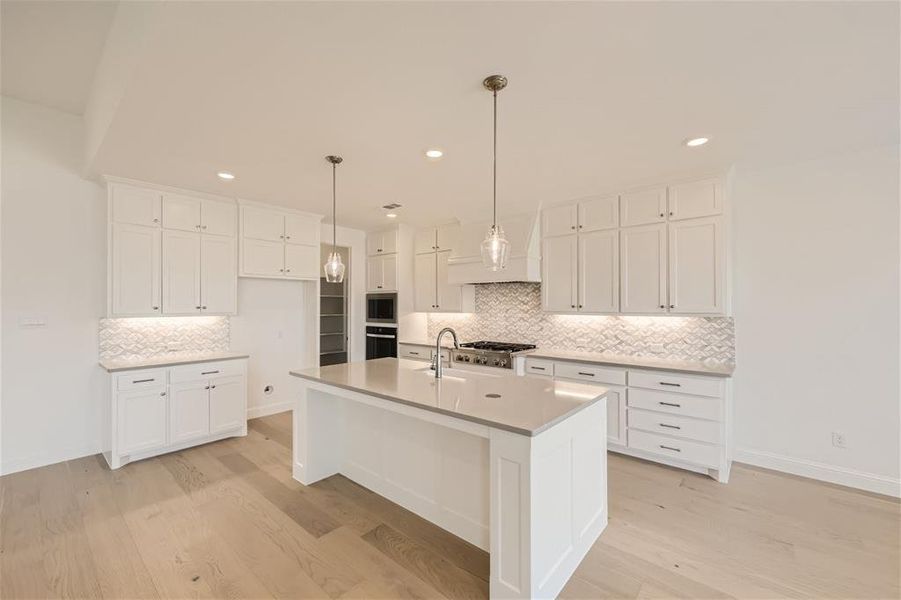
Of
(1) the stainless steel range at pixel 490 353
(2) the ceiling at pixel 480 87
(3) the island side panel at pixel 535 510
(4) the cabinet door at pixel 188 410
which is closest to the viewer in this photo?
(2) the ceiling at pixel 480 87

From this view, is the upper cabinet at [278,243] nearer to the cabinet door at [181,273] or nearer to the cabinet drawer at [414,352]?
the cabinet door at [181,273]

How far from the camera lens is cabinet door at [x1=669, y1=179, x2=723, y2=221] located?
129 inches

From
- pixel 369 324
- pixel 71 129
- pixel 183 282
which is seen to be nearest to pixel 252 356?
pixel 183 282

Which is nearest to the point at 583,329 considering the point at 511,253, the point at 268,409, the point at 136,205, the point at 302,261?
→ the point at 511,253

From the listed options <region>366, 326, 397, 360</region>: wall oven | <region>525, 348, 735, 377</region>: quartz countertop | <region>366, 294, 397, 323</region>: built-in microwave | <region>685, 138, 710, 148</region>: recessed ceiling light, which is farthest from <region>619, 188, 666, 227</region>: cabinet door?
<region>366, 326, 397, 360</region>: wall oven

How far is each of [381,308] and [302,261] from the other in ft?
4.26

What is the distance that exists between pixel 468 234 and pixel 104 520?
13.4 feet

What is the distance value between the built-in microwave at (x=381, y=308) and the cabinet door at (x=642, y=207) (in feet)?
10.3

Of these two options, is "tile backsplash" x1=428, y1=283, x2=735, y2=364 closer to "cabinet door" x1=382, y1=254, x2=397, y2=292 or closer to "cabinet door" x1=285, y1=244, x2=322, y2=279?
"cabinet door" x1=382, y1=254, x2=397, y2=292

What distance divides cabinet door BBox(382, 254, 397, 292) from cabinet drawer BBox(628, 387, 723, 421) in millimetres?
3328

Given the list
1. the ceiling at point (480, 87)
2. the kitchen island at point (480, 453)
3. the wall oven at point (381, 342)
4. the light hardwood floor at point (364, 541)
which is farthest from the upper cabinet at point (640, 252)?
the wall oven at point (381, 342)

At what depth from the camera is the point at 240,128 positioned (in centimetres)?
251

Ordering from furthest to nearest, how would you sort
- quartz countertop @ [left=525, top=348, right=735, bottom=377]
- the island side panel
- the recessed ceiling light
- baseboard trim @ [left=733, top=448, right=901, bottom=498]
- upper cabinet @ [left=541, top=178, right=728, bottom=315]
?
upper cabinet @ [left=541, top=178, right=728, bottom=315]
quartz countertop @ [left=525, top=348, right=735, bottom=377]
baseboard trim @ [left=733, top=448, right=901, bottom=498]
the recessed ceiling light
the island side panel

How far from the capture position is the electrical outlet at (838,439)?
3.02 metres
